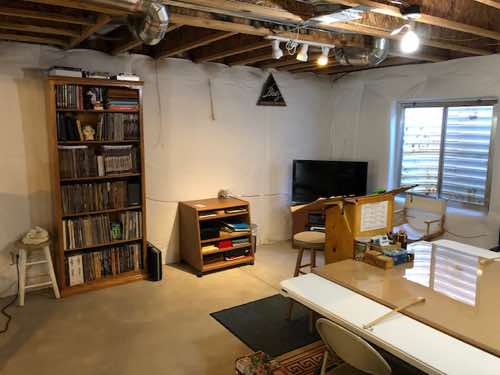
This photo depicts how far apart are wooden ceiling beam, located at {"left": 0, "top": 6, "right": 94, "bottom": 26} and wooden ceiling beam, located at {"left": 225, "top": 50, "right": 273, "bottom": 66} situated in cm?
177

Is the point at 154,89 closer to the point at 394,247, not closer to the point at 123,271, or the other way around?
the point at 123,271

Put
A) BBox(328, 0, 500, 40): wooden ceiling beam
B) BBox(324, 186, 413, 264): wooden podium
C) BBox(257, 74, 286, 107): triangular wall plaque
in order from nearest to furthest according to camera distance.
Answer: BBox(328, 0, 500, 40): wooden ceiling beam < BBox(324, 186, 413, 264): wooden podium < BBox(257, 74, 286, 107): triangular wall plaque

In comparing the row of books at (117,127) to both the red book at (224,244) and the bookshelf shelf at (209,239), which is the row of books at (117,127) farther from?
the red book at (224,244)

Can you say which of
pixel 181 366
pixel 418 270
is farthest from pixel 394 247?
pixel 181 366

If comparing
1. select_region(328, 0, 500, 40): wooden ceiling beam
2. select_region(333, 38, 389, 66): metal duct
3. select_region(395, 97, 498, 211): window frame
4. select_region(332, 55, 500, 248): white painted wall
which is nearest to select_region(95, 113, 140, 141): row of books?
select_region(333, 38, 389, 66): metal duct

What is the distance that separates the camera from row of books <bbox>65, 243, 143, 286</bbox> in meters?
3.91

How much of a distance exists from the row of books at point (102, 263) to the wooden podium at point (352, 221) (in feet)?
7.51

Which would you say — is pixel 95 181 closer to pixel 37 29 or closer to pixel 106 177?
pixel 106 177

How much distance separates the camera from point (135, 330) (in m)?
3.25

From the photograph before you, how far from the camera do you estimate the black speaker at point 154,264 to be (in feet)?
13.7

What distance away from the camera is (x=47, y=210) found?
3.96 metres

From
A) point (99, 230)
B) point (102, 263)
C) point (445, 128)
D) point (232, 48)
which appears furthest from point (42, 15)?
point (445, 128)

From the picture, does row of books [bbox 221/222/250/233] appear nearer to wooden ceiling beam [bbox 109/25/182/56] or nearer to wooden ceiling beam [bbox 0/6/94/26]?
wooden ceiling beam [bbox 109/25/182/56]

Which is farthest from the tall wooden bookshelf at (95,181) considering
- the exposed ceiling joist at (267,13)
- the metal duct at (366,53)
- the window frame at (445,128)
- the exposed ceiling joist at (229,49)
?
the window frame at (445,128)
